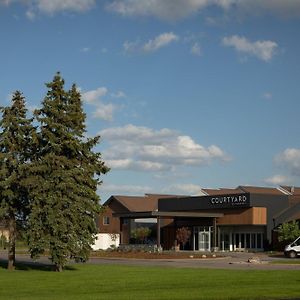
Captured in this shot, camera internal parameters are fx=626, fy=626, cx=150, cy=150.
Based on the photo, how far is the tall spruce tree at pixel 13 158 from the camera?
1380 inches

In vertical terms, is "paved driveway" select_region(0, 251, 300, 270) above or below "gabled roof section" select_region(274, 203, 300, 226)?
below

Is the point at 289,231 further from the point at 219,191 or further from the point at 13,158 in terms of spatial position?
the point at 219,191

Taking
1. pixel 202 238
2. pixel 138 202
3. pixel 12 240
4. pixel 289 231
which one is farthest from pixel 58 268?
pixel 138 202

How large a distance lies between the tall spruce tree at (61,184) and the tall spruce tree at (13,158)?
1.19 metres

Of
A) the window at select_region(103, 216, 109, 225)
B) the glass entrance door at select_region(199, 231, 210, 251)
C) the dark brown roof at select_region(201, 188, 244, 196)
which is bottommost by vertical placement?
the glass entrance door at select_region(199, 231, 210, 251)

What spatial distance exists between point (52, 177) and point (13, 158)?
322 cm

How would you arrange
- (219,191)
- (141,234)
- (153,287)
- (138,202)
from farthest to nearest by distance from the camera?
(219,191) → (138,202) → (141,234) → (153,287)

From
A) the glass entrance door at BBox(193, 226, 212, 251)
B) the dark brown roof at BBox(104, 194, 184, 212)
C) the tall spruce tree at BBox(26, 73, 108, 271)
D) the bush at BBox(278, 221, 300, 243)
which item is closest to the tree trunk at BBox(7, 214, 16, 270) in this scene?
the tall spruce tree at BBox(26, 73, 108, 271)

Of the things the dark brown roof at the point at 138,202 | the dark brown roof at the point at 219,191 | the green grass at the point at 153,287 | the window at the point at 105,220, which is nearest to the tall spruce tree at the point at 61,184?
the green grass at the point at 153,287

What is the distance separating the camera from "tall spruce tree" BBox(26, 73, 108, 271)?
33.2m

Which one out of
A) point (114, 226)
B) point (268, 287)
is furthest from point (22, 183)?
point (114, 226)

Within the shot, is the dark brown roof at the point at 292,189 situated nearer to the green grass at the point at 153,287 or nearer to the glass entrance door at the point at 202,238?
the glass entrance door at the point at 202,238

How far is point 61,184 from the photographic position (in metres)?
33.2

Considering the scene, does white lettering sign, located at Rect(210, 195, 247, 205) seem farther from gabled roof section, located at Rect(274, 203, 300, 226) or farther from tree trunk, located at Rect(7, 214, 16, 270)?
tree trunk, located at Rect(7, 214, 16, 270)
